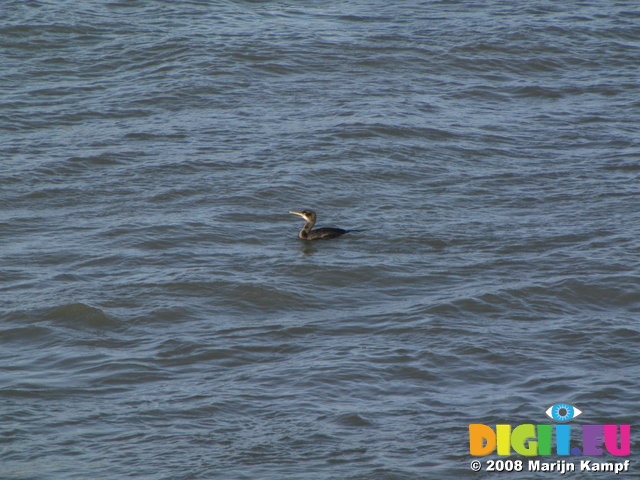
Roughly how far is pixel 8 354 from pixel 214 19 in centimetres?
1402

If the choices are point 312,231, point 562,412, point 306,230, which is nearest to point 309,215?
point 306,230

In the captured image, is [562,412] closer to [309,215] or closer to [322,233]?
[322,233]

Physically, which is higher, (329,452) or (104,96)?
(104,96)

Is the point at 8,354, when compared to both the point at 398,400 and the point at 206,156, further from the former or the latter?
the point at 206,156

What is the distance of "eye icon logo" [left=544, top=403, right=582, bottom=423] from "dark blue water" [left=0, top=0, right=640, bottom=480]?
0.36ft

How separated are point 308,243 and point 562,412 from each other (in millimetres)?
5241

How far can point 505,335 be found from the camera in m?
9.82

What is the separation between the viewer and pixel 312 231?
12.8 meters

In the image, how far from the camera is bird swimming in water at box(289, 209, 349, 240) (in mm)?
12781

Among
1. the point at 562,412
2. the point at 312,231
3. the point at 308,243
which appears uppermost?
the point at 312,231

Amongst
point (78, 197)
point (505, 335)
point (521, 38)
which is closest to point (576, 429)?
point (505, 335)

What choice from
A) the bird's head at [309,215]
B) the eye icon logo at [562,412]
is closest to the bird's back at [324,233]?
the bird's head at [309,215]

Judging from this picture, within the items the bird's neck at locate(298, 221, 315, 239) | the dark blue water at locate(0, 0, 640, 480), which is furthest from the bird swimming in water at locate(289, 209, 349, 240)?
the dark blue water at locate(0, 0, 640, 480)

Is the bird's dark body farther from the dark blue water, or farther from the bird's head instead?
the bird's head
